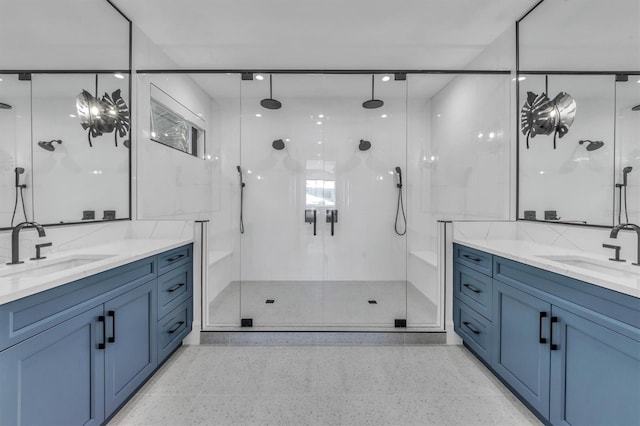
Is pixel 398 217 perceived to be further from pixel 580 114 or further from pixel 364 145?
pixel 580 114

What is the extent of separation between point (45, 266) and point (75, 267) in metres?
0.21

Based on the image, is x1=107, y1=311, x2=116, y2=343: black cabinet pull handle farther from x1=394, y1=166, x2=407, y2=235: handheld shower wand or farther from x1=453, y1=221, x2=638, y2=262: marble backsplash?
x1=394, y1=166, x2=407, y2=235: handheld shower wand

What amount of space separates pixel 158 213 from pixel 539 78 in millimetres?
3564

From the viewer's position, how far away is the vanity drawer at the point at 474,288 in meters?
1.95

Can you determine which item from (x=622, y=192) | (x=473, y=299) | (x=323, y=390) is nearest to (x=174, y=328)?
(x=323, y=390)

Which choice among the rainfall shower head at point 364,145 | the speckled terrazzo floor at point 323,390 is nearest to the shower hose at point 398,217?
the rainfall shower head at point 364,145

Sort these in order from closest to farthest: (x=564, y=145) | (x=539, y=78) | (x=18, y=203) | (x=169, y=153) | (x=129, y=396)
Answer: (x=18, y=203) → (x=129, y=396) → (x=564, y=145) → (x=539, y=78) → (x=169, y=153)

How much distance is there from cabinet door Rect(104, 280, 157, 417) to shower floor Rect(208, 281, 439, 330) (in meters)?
0.73

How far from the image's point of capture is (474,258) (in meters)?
2.12

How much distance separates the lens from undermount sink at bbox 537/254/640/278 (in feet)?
4.45

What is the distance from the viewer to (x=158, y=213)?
8.55ft
